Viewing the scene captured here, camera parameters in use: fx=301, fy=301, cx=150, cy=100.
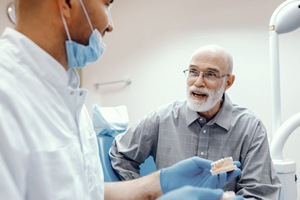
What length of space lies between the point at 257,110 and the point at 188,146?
1.16 m

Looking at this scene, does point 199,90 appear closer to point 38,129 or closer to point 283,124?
point 283,124

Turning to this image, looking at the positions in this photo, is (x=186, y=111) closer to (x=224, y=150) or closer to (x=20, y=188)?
(x=224, y=150)

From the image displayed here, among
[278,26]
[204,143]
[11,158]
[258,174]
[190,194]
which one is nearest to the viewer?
[11,158]

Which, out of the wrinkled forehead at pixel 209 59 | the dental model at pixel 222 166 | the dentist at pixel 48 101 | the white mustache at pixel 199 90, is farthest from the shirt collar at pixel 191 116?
the dentist at pixel 48 101

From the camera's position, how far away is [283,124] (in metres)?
1.63

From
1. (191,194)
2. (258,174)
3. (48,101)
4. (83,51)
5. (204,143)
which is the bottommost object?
(258,174)

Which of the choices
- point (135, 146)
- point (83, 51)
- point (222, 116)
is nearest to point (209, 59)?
point (222, 116)

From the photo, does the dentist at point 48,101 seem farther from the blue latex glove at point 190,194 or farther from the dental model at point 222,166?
the dental model at point 222,166

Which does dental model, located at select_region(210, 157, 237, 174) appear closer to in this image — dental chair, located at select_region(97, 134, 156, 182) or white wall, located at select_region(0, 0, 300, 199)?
dental chair, located at select_region(97, 134, 156, 182)

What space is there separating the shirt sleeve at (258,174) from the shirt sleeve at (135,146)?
1.67 feet

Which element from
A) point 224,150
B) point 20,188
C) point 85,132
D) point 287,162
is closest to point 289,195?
point 287,162

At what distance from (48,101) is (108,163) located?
0.99 m

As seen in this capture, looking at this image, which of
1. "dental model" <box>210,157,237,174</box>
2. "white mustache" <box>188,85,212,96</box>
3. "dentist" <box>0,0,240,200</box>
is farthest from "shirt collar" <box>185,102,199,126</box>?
"dentist" <box>0,0,240,200</box>

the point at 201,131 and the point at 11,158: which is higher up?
the point at 11,158
